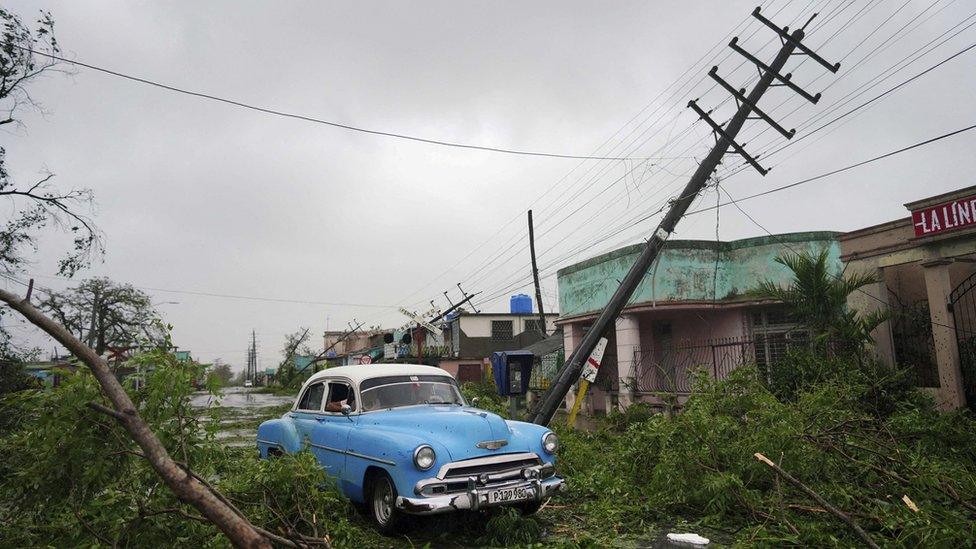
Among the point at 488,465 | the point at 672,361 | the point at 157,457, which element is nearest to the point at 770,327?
the point at 672,361

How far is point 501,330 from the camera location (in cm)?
3731

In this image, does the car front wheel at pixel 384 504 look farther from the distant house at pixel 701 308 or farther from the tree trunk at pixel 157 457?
the distant house at pixel 701 308

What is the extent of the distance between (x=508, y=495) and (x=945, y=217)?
965 cm

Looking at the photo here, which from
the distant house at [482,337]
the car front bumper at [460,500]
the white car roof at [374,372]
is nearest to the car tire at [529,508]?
the car front bumper at [460,500]

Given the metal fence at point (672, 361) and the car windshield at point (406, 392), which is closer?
the car windshield at point (406, 392)

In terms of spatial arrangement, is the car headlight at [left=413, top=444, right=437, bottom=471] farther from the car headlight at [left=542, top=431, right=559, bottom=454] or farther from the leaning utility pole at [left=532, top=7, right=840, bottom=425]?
the leaning utility pole at [left=532, top=7, right=840, bottom=425]

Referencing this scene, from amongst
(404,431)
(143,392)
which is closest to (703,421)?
(404,431)

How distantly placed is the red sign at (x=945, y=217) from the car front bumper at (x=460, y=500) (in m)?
9.14

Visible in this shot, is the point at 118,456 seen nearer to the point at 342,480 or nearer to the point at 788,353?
the point at 342,480

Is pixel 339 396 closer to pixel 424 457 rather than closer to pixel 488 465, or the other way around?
pixel 424 457

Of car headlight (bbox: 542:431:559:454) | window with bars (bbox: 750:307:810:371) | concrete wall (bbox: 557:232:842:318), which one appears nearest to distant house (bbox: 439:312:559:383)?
concrete wall (bbox: 557:232:842:318)

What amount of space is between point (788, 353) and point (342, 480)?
947cm

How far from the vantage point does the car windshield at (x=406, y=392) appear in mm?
7344

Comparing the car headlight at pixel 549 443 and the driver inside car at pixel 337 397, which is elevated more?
the driver inside car at pixel 337 397
